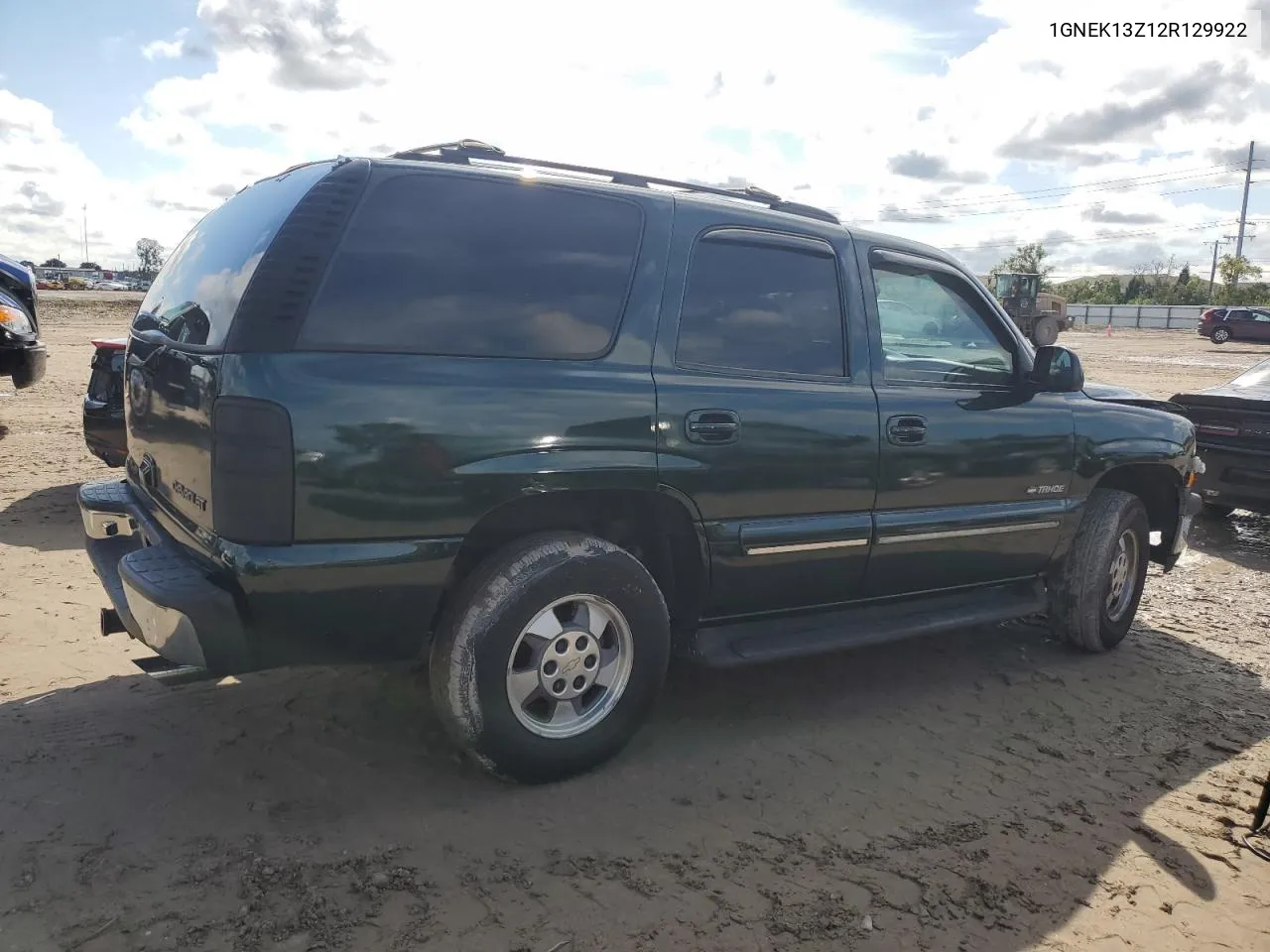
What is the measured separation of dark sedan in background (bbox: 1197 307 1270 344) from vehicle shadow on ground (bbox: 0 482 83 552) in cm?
3867

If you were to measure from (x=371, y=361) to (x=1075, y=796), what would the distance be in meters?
2.75

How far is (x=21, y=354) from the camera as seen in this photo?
7.77 meters

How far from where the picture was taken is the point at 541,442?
9.70ft

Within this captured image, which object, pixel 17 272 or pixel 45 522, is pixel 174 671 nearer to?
pixel 45 522

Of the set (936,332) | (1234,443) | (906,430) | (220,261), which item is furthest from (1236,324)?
(220,261)

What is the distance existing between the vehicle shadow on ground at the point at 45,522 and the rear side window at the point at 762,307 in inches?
168

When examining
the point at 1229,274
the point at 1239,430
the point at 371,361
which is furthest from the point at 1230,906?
the point at 1229,274

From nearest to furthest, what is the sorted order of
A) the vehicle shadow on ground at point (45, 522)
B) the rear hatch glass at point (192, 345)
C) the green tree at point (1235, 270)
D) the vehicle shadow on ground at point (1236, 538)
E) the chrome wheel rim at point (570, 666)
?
the rear hatch glass at point (192, 345), the chrome wheel rim at point (570, 666), the vehicle shadow on ground at point (45, 522), the vehicle shadow on ground at point (1236, 538), the green tree at point (1235, 270)

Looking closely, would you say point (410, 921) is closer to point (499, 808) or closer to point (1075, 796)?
point (499, 808)

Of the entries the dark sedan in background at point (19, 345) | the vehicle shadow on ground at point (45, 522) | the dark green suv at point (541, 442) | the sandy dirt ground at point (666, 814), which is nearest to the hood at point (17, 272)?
the dark sedan in background at point (19, 345)

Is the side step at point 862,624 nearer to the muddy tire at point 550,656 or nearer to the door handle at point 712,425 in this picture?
the muddy tire at point 550,656

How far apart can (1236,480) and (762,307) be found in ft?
18.3

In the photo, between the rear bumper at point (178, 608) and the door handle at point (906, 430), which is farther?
Answer: the door handle at point (906, 430)

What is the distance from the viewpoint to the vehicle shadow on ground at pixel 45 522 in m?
5.78
